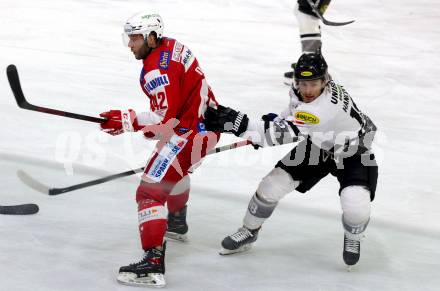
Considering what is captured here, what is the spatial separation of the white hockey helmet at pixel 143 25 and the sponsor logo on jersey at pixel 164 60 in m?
0.10

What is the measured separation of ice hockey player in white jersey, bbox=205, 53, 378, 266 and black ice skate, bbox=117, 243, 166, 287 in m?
0.46

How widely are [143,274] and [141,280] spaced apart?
0.08 ft

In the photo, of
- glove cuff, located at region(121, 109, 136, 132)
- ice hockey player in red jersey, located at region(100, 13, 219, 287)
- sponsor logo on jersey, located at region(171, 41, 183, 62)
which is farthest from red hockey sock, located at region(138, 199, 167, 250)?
sponsor logo on jersey, located at region(171, 41, 183, 62)

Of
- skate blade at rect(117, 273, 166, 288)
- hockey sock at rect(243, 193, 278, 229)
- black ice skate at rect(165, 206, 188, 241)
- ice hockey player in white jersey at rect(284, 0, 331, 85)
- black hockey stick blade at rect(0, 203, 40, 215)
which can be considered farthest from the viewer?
ice hockey player in white jersey at rect(284, 0, 331, 85)

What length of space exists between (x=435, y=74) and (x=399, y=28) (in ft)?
4.52

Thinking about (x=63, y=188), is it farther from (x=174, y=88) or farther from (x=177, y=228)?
(x=174, y=88)

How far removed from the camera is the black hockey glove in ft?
10.9

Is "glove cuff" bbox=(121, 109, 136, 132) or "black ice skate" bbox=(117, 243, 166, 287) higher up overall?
"glove cuff" bbox=(121, 109, 136, 132)

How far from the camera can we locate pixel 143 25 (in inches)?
132

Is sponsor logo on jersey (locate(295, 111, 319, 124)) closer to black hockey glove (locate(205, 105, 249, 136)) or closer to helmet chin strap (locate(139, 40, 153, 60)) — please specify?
black hockey glove (locate(205, 105, 249, 136))

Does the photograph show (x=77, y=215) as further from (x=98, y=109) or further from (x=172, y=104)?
(x=98, y=109)

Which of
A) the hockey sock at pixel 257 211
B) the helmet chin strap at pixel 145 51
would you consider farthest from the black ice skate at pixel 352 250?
the helmet chin strap at pixel 145 51

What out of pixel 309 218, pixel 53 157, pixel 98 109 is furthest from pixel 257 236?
pixel 98 109

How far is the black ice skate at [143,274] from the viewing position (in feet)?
10.4
